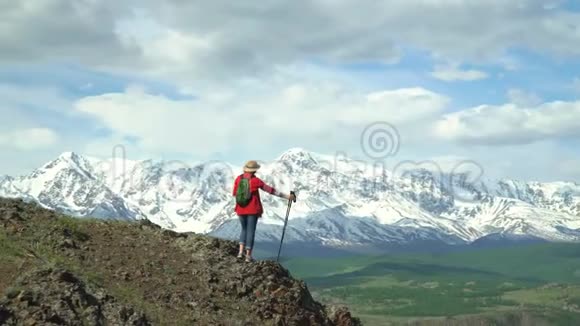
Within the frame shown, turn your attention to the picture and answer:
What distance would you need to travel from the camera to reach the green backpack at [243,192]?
28.4 metres

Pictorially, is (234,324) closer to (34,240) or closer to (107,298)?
(107,298)

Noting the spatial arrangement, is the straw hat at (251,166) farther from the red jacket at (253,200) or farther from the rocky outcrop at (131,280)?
the rocky outcrop at (131,280)

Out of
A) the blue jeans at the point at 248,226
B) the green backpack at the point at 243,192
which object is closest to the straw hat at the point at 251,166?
the green backpack at the point at 243,192

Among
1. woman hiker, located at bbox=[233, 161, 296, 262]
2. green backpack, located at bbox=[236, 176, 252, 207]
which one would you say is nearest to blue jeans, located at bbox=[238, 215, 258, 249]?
woman hiker, located at bbox=[233, 161, 296, 262]

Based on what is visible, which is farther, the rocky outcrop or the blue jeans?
the blue jeans

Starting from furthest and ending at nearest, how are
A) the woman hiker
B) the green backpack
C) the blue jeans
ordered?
the blue jeans, the woman hiker, the green backpack

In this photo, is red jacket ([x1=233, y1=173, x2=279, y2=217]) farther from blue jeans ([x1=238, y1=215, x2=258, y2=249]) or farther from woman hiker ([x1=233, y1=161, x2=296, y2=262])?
blue jeans ([x1=238, y1=215, x2=258, y2=249])

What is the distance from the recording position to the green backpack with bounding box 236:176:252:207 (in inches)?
1119

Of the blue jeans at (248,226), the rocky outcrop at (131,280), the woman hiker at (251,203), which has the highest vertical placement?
the woman hiker at (251,203)

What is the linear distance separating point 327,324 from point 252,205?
5158 millimetres

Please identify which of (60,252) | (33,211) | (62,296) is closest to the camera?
(62,296)

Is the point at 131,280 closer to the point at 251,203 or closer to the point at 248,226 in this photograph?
the point at 248,226

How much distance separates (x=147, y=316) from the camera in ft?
77.0

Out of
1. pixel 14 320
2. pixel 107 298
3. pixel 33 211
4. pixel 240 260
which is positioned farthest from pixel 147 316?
pixel 33 211
